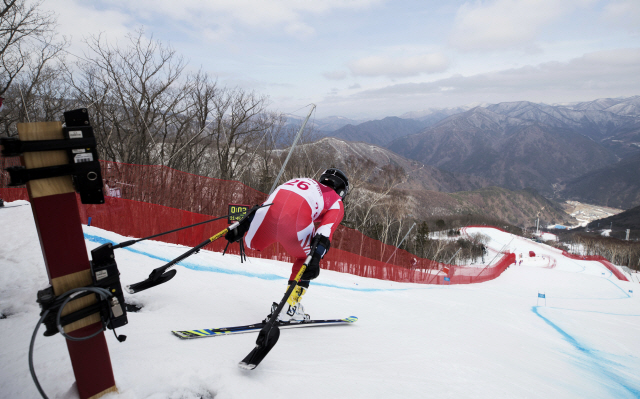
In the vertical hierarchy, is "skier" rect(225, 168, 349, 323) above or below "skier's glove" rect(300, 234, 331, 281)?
above

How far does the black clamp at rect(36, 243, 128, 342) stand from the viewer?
1.59 m

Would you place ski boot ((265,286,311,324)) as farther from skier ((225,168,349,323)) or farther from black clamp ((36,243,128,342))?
black clamp ((36,243,128,342))

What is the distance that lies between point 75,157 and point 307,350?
2449 mm

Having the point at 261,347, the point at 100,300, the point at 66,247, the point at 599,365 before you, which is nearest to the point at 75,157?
the point at 66,247

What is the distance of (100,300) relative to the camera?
5.66ft

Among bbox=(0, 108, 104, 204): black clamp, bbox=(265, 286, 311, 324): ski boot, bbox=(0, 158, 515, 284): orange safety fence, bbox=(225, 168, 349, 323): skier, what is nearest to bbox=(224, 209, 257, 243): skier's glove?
bbox=(225, 168, 349, 323): skier

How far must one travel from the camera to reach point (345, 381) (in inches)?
96.4

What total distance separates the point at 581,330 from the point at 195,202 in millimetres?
11410

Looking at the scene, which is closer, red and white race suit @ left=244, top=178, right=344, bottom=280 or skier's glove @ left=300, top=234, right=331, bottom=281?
skier's glove @ left=300, top=234, right=331, bottom=281

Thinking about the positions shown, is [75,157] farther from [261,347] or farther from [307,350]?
[307,350]

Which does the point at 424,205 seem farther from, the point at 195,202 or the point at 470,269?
the point at 195,202

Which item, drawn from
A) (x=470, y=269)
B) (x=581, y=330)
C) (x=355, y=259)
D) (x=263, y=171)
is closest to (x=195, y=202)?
(x=355, y=259)

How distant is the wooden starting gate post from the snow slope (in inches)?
7.7

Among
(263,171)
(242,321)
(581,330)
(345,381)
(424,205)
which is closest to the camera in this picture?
(345,381)
